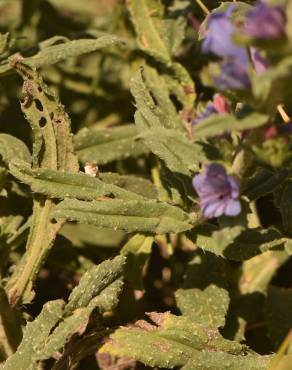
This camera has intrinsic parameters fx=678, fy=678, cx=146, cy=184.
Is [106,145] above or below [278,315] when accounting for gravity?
above

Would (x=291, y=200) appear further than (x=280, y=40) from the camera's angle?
Yes

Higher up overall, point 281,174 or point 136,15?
point 136,15

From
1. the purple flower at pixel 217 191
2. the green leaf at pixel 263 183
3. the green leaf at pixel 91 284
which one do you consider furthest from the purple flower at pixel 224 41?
the green leaf at pixel 91 284

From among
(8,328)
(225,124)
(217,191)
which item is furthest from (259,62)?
(8,328)

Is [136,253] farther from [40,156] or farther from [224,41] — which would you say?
[224,41]

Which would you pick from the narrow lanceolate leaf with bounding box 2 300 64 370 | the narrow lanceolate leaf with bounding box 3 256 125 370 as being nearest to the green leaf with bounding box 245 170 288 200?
the narrow lanceolate leaf with bounding box 3 256 125 370

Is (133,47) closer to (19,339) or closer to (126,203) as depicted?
(126,203)

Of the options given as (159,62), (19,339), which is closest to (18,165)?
(19,339)
